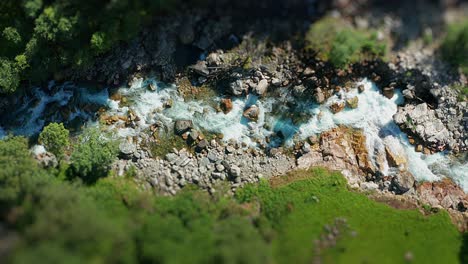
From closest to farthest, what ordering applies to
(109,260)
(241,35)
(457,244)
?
(109,260), (457,244), (241,35)

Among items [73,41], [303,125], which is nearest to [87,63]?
[73,41]

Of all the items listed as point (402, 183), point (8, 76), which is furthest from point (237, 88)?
point (8, 76)

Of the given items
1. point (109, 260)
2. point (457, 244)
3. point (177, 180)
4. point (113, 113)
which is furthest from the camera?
point (113, 113)

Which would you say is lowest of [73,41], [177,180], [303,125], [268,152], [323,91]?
[177,180]

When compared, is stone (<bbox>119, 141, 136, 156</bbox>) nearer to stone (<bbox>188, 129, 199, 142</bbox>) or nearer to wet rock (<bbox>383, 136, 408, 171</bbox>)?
stone (<bbox>188, 129, 199, 142</bbox>)

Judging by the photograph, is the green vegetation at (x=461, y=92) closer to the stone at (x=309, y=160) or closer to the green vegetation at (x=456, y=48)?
the green vegetation at (x=456, y=48)

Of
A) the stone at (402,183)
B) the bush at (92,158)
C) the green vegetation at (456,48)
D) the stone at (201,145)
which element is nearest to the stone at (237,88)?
the stone at (201,145)

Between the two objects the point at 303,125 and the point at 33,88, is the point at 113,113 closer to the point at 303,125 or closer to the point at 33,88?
the point at 33,88
